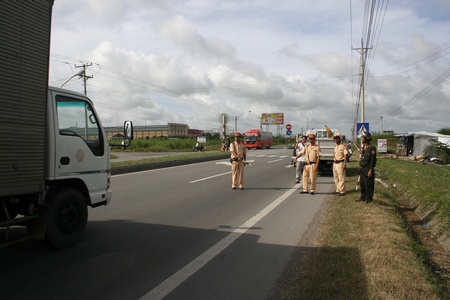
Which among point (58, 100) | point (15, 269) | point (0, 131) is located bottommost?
point (15, 269)

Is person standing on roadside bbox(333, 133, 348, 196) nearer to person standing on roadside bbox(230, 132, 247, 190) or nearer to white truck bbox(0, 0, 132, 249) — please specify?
person standing on roadside bbox(230, 132, 247, 190)

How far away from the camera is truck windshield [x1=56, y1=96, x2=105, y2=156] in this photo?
5539mm

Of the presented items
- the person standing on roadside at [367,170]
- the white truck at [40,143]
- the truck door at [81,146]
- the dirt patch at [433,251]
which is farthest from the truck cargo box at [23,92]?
the person standing on roadside at [367,170]

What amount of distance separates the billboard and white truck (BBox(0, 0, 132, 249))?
269 feet

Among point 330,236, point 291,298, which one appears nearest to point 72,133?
point 291,298

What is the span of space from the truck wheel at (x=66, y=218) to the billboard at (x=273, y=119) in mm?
82185

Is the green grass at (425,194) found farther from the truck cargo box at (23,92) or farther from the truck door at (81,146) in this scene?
the truck cargo box at (23,92)

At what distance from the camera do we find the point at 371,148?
9023mm

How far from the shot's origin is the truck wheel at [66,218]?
17.4 ft

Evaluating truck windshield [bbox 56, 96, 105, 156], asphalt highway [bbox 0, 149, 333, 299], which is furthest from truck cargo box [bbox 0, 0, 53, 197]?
asphalt highway [bbox 0, 149, 333, 299]

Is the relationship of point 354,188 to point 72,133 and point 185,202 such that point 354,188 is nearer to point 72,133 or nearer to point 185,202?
point 185,202

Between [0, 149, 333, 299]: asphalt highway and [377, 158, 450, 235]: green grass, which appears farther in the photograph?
[377, 158, 450, 235]: green grass

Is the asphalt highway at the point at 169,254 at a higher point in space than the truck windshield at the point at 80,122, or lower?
lower

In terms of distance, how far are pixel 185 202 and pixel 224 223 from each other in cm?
238
